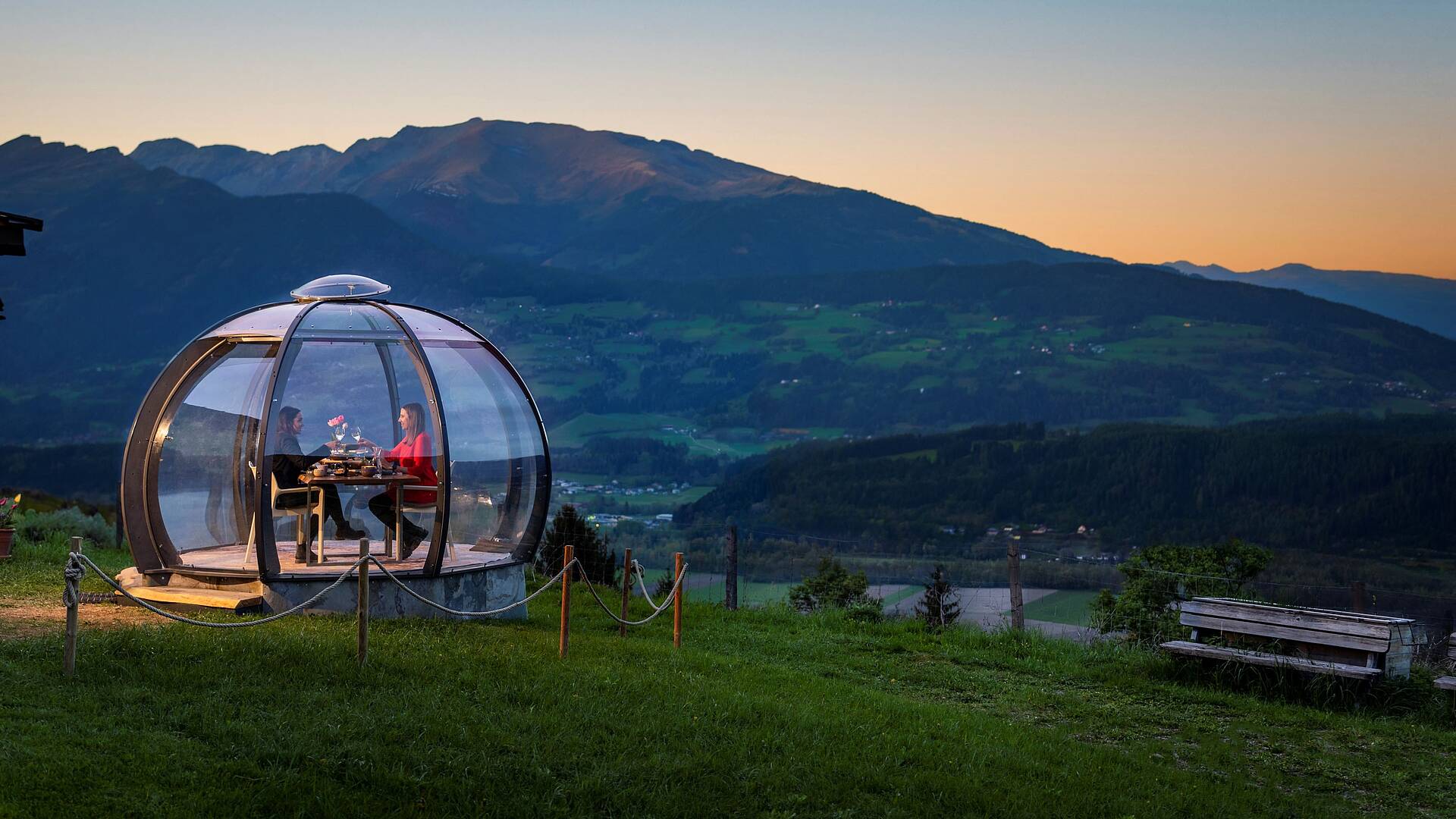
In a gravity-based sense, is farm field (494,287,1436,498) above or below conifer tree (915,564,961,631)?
above

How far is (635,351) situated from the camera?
534 feet

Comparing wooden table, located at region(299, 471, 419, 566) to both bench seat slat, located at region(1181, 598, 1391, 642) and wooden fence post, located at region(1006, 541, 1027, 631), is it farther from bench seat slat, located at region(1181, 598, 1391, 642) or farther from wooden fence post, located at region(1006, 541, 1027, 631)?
bench seat slat, located at region(1181, 598, 1391, 642)

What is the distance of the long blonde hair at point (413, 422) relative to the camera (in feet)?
42.2

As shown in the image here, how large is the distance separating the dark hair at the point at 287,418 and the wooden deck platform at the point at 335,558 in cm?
137

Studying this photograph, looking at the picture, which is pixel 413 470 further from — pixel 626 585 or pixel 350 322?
pixel 626 585

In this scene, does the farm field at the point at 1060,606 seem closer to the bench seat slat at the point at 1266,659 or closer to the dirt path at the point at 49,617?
the bench seat slat at the point at 1266,659

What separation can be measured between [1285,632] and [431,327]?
9.71 meters

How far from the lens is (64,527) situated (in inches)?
760

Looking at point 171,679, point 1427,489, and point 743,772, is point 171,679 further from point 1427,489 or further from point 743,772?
point 1427,489

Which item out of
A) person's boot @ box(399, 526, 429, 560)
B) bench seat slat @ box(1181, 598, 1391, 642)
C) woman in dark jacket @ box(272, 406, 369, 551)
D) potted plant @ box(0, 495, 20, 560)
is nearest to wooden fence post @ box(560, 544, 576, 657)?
person's boot @ box(399, 526, 429, 560)

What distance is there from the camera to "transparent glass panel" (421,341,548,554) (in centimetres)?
A: 1306

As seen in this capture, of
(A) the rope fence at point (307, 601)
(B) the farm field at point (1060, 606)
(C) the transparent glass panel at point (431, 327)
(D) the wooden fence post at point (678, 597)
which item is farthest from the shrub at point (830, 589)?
(B) the farm field at point (1060, 606)

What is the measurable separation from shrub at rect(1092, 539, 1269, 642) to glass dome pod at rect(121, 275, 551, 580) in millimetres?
8380

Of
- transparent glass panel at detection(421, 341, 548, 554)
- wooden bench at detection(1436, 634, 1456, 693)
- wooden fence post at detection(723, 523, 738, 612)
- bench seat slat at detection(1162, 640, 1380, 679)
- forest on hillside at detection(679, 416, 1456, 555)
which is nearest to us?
wooden bench at detection(1436, 634, 1456, 693)
